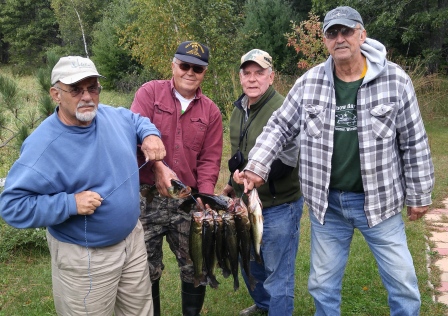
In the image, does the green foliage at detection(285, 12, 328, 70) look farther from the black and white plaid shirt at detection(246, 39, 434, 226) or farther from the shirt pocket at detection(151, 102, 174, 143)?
the black and white plaid shirt at detection(246, 39, 434, 226)

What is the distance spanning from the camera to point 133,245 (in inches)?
130

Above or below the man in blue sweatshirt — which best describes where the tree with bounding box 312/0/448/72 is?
above

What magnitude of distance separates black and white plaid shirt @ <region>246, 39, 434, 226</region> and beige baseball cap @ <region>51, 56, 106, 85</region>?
4.14ft

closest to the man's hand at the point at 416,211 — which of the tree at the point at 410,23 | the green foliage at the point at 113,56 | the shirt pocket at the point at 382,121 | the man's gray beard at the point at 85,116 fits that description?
the shirt pocket at the point at 382,121

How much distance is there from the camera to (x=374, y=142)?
3018 millimetres

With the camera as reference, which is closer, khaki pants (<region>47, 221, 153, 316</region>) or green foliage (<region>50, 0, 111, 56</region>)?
khaki pants (<region>47, 221, 153, 316</region>)

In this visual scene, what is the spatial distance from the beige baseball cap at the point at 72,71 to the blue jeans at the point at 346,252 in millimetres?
1817

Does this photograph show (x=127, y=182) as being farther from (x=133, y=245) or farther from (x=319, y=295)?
(x=319, y=295)

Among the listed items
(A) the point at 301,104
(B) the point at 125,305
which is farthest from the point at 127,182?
(A) the point at 301,104

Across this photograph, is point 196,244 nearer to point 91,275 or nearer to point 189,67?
point 91,275

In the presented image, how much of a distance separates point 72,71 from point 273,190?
174 centimetres

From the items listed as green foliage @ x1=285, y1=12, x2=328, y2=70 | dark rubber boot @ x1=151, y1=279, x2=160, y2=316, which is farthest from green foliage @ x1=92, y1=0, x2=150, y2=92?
dark rubber boot @ x1=151, y1=279, x2=160, y2=316

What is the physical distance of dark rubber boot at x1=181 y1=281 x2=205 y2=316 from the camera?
403 cm

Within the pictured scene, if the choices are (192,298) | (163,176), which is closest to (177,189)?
(163,176)
